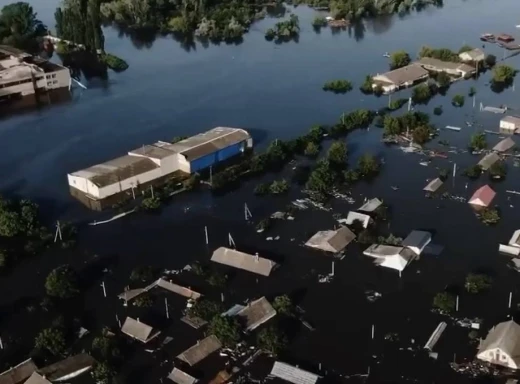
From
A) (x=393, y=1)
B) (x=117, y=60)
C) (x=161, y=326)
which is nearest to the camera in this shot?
(x=161, y=326)

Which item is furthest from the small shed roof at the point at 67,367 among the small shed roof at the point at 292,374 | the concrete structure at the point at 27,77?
the concrete structure at the point at 27,77

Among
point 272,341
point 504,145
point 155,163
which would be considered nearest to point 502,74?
point 504,145

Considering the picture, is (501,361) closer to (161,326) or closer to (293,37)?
(161,326)

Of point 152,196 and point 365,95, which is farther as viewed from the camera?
point 365,95

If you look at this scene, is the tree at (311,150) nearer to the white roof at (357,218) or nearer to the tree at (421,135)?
the tree at (421,135)

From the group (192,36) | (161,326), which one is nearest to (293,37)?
(192,36)

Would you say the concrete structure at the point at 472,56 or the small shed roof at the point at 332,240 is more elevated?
the concrete structure at the point at 472,56

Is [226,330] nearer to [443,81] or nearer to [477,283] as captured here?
[477,283]
